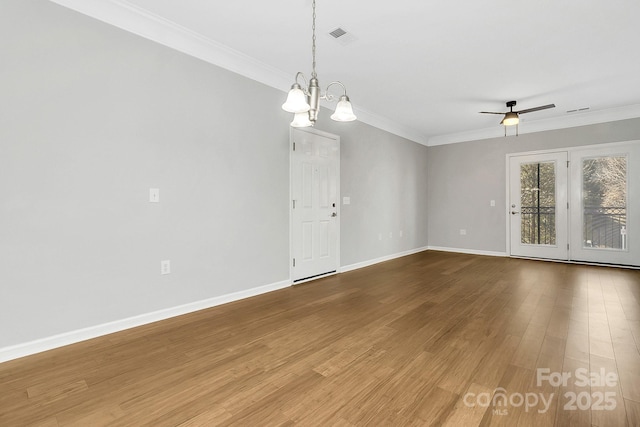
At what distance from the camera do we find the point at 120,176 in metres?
2.57

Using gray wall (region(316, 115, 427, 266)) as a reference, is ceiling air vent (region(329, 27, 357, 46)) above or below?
above

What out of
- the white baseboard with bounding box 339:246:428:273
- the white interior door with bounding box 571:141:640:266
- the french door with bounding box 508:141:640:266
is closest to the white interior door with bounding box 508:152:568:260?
the french door with bounding box 508:141:640:266

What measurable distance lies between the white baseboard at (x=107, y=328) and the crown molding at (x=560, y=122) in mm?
6044

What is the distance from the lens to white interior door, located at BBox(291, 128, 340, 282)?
409 cm

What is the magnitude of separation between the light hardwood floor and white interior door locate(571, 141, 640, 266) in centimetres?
249

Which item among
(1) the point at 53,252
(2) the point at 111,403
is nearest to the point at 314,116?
(2) the point at 111,403

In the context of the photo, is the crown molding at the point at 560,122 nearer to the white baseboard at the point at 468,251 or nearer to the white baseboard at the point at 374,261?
the white baseboard at the point at 468,251

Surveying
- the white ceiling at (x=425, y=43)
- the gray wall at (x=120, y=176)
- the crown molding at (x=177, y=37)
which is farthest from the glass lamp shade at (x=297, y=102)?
the crown molding at (x=177, y=37)

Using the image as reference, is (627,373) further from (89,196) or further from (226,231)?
(89,196)

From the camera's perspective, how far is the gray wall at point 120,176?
7.02ft

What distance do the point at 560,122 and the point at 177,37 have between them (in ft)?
22.1

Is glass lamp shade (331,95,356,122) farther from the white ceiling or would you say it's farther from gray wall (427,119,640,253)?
gray wall (427,119,640,253)

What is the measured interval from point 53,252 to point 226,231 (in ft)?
4.71

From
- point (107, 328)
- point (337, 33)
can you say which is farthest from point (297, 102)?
point (107, 328)
